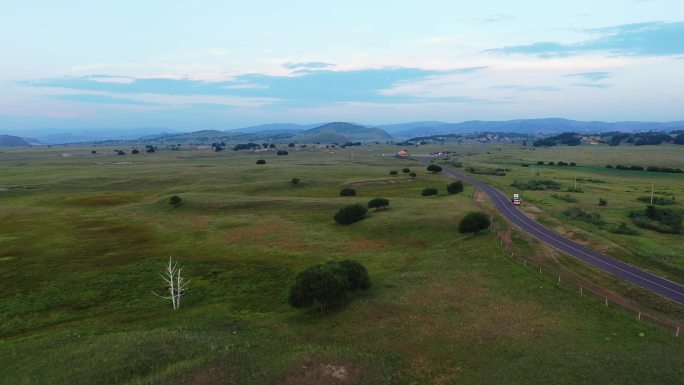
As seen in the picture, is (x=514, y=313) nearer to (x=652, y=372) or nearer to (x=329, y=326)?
(x=652, y=372)

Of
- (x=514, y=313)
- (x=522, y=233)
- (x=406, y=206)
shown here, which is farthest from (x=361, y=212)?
(x=514, y=313)

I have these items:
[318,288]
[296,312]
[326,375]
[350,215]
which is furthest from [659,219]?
[326,375]

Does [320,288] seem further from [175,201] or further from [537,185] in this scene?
[537,185]

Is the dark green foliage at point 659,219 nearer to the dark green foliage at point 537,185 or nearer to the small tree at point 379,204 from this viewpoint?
the dark green foliage at point 537,185

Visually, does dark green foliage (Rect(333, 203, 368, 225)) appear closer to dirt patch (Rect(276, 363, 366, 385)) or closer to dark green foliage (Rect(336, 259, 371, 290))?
dark green foliage (Rect(336, 259, 371, 290))

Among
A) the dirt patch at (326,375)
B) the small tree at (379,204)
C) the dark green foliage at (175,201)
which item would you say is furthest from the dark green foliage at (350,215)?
the dirt patch at (326,375)

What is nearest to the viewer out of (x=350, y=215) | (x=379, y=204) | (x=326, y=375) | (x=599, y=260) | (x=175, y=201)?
(x=326, y=375)

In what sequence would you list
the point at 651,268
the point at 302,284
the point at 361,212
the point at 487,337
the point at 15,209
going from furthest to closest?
the point at 15,209 → the point at 361,212 → the point at 651,268 → the point at 302,284 → the point at 487,337
